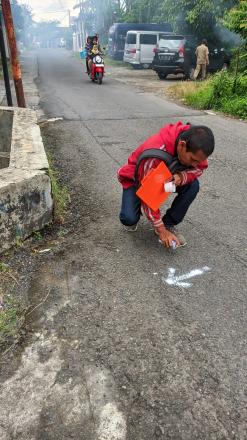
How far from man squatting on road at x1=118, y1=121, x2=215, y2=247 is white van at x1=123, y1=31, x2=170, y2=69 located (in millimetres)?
19151

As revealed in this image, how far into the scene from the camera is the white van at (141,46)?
20594mm

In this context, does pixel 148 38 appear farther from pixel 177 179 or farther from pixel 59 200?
pixel 177 179

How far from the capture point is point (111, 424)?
1722mm

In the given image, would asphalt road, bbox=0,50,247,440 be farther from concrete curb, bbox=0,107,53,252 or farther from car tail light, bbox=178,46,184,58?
car tail light, bbox=178,46,184,58

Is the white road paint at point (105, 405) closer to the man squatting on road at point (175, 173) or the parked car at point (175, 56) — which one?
the man squatting on road at point (175, 173)

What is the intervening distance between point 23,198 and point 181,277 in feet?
4.39

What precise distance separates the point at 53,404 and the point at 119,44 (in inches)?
1138

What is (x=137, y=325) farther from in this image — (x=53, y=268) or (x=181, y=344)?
(x=53, y=268)

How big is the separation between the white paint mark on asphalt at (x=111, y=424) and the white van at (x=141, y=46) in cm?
2089

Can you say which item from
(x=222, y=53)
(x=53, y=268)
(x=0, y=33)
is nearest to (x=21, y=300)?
(x=53, y=268)

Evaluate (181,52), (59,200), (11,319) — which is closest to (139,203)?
(59,200)

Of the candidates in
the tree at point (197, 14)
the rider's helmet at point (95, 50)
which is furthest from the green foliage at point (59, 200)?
the tree at point (197, 14)

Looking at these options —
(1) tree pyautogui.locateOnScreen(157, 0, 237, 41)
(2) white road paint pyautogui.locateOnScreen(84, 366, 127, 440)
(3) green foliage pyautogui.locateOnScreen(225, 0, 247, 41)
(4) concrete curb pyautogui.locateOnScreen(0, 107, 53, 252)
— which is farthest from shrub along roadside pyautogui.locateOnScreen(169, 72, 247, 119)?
(2) white road paint pyautogui.locateOnScreen(84, 366, 127, 440)

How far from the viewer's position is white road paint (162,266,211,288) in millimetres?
2695
